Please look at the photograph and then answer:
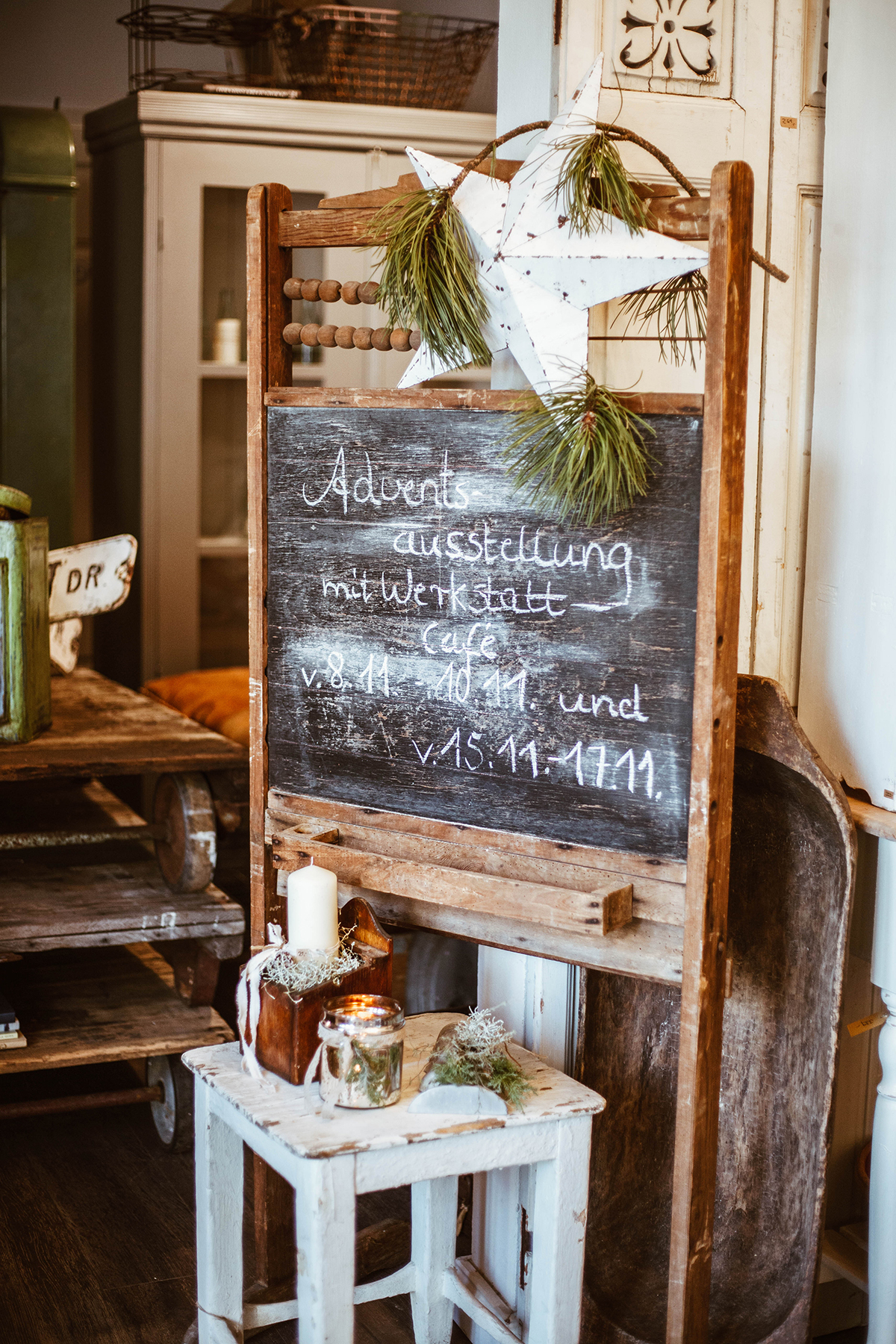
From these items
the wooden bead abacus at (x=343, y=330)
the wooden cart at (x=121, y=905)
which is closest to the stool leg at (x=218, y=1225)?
the wooden cart at (x=121, y=905)

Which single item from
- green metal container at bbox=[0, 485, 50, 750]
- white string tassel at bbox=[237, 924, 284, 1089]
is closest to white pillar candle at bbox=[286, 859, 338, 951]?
white string tassel at bbox=[237, 924, 284, 1089]

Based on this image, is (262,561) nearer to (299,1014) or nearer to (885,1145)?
(299,1014)

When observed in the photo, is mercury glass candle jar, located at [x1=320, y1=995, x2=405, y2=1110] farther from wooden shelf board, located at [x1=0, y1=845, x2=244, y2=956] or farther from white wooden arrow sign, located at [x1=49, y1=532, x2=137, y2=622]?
white wooden arrow sign, located at [x1=49, y1=532, x2=137, y2=622]

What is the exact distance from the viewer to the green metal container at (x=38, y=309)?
3787 mm

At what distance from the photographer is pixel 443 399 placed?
1.64 meters

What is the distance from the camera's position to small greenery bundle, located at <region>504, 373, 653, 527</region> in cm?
146

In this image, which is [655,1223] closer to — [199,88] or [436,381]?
[436,381]

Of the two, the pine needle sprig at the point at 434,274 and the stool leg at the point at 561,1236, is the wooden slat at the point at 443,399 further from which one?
the stool leg at the point at 561,1236

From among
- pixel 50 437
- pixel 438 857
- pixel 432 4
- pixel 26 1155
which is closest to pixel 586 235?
pixel 438 857

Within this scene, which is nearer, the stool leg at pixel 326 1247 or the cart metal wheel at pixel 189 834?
the stool leg at pixel 326 1247

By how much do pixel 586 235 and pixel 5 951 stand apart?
1577 mm

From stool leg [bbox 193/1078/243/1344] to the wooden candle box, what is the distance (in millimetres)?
123

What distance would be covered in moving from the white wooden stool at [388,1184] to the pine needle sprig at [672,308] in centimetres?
92

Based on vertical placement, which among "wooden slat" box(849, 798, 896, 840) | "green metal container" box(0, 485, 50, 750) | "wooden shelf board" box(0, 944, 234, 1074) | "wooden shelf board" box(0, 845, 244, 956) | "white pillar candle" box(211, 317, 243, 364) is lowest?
"wooden shelf board" box(0, 944, 234, 1074)
